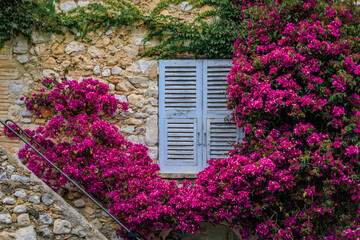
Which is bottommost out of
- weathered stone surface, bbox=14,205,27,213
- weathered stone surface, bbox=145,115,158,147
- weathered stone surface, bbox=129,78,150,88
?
weathered stone surface, bbox=14,205,27,213

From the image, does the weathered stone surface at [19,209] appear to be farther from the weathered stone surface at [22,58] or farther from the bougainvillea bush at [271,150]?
the weathered stone surface at [22,58]

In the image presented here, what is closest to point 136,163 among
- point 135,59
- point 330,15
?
point 135,59

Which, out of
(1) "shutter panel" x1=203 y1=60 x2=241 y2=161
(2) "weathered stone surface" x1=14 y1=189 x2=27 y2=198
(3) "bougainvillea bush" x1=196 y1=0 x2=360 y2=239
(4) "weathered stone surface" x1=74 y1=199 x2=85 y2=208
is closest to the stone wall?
(1) "shutter panel" x1=203 y1=60 x2=241 y2=161

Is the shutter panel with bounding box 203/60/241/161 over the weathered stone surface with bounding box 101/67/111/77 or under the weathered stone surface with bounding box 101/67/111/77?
under

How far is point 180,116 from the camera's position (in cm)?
567

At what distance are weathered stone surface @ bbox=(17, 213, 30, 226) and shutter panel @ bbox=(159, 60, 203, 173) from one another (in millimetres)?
1893

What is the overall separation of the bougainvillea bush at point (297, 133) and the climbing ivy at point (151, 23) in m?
0.62

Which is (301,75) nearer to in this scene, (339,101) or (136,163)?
(339,101)

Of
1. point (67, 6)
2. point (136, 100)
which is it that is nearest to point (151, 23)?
point (136, 100)

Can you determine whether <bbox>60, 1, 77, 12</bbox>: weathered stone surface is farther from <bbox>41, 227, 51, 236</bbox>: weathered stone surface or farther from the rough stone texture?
<bbox>41, 227, 51, 236</bbox>: weathered stone surface

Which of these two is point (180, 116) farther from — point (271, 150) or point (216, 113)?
point (271, 150)

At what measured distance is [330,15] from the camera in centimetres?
512

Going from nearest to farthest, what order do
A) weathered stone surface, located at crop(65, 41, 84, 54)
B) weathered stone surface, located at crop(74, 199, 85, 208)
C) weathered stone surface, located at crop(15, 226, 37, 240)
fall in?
weathered stone surface, located at crop(15, 226, 37, 240) → weathered stone surface, located at crop(74, 199, 85, 208) → weathered stone surface, located at crop(65, 41, 84, 54)

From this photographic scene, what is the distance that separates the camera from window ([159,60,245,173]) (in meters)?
5.62
